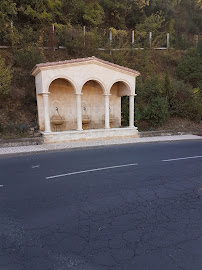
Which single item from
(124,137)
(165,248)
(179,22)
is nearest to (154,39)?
(179,22)

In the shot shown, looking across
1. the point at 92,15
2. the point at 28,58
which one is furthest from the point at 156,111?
the point at 92,15

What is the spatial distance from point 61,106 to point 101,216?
12125 mm

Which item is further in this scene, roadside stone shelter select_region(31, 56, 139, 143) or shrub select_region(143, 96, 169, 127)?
shrub select_region(143, 96, 169, 127)

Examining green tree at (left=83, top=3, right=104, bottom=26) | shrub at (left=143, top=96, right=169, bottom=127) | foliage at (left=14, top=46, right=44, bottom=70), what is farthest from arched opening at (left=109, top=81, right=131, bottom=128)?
green tree at (left=83, top=3, right=104, bottom=26)

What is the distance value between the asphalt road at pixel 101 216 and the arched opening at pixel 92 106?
8666 mm

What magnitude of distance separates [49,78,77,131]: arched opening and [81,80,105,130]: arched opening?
96cm

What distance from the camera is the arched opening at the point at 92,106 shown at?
1619cm

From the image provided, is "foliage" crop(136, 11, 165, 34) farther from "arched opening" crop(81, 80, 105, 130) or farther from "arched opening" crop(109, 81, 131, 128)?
"arched opening" crop(81, 80, 105, 130)

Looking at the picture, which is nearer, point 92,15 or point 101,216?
point 101,216

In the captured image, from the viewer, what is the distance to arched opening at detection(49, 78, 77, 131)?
588 inches

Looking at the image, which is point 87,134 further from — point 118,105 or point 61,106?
point 118,105

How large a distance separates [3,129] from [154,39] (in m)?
22.4

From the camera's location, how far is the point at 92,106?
16.5m

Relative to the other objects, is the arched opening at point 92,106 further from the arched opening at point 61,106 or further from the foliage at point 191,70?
the foliage at point 191,70
